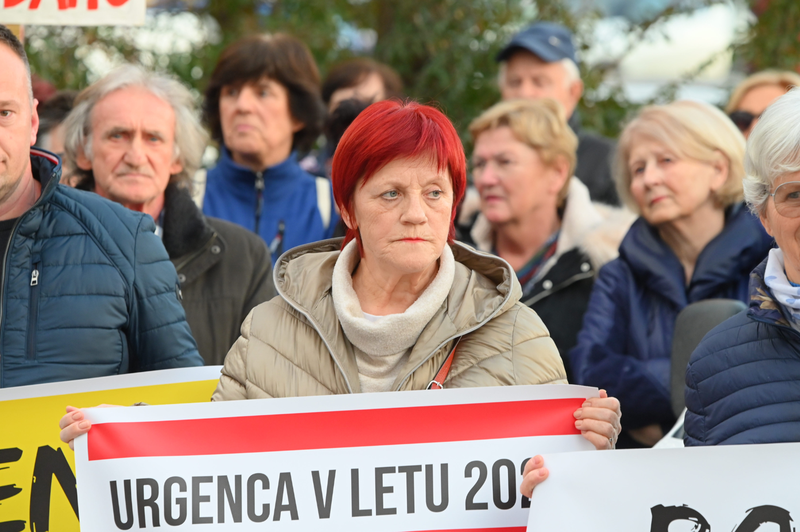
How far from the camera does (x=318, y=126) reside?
5.46 metres

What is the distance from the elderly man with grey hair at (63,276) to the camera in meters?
2.92

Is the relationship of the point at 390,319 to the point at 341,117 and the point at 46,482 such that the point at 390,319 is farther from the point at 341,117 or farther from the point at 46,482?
the point at 341,117

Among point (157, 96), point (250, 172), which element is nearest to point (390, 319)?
point (157, 96)

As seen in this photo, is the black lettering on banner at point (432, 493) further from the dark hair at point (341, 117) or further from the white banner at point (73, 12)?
the dark hair at point (341, 117)

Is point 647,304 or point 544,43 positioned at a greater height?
point 544,43

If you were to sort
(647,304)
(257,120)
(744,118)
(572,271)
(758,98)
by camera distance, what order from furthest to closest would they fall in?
(758,98), (744,118), (257,120), (572,271), (647,304)

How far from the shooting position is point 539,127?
17.0ft

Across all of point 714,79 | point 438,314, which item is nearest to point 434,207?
point 438,314

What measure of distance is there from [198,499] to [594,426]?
44.4 inches

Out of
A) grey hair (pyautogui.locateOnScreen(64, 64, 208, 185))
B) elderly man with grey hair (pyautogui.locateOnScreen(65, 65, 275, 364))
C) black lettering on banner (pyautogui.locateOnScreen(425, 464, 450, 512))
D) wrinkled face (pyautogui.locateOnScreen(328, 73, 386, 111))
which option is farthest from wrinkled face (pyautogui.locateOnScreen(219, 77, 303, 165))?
black lettering on banner (pyautogui.locateOnScreen(425, 464, 450, 512))

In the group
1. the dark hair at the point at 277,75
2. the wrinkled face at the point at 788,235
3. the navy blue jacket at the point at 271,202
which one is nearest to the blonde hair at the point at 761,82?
the dark hair at the point at 277,75

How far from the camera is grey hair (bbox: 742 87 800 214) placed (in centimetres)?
256

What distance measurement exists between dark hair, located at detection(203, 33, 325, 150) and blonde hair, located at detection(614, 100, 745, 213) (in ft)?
5.67

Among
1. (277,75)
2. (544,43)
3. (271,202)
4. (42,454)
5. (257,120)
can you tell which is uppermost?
(544,43)
